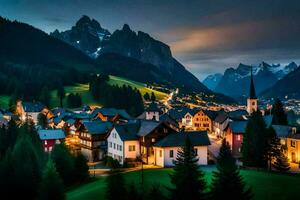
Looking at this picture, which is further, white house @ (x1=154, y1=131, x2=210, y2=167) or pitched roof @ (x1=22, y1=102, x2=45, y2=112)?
pitched roof @ (x1=22, y1=102, x2=45, y2=112)

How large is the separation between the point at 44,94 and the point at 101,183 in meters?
123

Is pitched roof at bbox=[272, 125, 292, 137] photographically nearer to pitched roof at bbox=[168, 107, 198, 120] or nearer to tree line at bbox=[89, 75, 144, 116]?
pitched roof at bbox=[168, 107, 198, 120]

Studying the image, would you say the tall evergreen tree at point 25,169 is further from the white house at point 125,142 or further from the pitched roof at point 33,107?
the pitched roof at point 33,107

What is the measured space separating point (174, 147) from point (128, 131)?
11633 millimetres

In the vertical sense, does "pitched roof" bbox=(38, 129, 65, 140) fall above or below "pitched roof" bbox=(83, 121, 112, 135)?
below

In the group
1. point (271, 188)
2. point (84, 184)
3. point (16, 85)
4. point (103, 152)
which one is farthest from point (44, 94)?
point (271, 188)

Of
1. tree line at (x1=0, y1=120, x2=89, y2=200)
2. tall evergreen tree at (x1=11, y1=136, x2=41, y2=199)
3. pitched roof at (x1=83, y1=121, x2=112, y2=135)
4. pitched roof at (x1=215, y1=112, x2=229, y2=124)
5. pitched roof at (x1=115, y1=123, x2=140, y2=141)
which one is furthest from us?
pitched roof at (x1=215, y1=112, x2=229, y2=124)

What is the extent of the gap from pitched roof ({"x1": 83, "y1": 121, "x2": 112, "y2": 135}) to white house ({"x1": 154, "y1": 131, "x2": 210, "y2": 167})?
20271 millimetres

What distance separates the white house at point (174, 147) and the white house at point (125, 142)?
587 centimetres

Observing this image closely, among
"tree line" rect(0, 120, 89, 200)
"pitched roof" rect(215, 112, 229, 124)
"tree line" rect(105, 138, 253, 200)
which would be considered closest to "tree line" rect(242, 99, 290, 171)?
"tree line" rect(0, 120, 89, 200)

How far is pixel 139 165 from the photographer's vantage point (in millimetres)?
71000

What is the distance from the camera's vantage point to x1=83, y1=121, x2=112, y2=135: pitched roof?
3393 inches

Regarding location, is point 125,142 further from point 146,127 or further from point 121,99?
point 121,99

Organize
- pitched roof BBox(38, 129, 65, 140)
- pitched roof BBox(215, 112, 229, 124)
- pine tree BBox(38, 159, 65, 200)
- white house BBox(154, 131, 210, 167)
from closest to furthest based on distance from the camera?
pine tree BBox(38, 159, 65, 200)
white house BBox(154, 131, 210, 167)
pitched roof BBox(38, 129, 65, 140)
pitched roof BBox(215, 112, 229, 124)
